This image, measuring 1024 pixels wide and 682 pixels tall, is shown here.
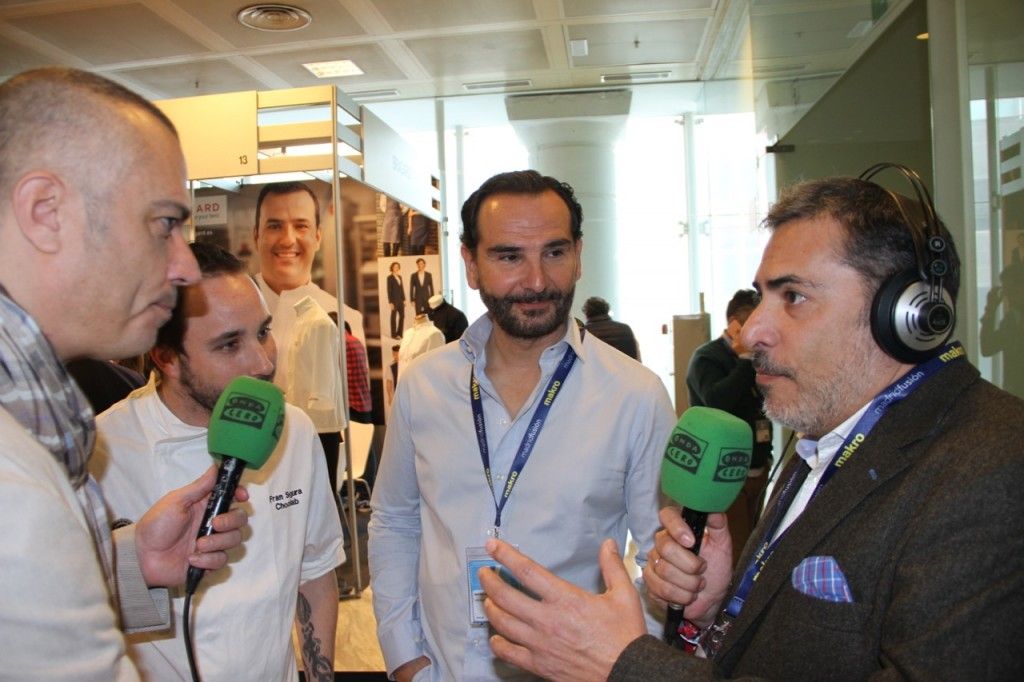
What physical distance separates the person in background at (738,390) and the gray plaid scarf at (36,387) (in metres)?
3.59

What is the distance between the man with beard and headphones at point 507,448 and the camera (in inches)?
72.4

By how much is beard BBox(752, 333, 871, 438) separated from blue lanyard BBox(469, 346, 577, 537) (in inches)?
25.5

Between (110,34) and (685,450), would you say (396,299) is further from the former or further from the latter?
(685,450)

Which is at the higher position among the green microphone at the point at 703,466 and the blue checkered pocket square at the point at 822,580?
the green microphone at the point at 703,466

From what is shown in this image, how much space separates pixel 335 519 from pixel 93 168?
118cm

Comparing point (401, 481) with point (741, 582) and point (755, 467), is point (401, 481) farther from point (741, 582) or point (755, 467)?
point (755, 467)

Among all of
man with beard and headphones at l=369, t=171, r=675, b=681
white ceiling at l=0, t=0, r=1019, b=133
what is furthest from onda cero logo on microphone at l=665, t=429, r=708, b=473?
white ceiling at l=0, t=0, r=1019, b=133

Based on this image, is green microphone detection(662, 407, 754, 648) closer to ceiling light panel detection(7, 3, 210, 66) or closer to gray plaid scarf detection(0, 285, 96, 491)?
gray plaid scarf detection(0, 285, 96, 491)

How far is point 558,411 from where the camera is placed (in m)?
1.93

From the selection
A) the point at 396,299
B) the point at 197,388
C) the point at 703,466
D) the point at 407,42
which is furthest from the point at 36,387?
the point at 407,42

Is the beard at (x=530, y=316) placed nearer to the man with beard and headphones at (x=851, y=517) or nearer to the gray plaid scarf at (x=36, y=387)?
the man with beard and headphones at (x=851, y=517)

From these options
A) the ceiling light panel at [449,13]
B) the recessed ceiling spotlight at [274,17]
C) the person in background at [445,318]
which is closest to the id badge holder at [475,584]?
the person in background at [445,318]

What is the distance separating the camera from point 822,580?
114cm

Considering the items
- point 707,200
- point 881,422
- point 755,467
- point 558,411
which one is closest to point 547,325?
point 558,411
